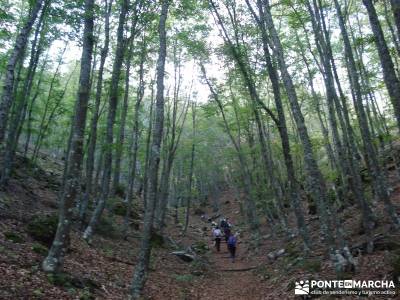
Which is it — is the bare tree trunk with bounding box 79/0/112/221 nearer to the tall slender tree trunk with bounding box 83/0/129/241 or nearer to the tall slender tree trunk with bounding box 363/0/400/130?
the tall slender tree trunk with bounding box 83/0/129/241

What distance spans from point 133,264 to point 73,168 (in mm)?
5867

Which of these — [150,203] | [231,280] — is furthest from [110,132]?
[231,280]

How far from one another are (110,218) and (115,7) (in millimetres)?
12433

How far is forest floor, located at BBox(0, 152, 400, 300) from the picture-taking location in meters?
8.05

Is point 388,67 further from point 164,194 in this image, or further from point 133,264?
point 164,194

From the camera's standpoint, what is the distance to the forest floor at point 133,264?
26.4 feet

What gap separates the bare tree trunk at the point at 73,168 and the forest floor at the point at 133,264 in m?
0.51

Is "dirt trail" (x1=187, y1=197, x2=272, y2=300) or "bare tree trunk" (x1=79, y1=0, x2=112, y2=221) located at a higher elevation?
"bare tree trunk" (x1=79, y1=0, x2=112, y2=221)

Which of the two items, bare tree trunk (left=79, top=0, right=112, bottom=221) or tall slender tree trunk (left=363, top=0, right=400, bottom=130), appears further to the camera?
bare tree trunk (left=79, top=0, right=112, bottom=221)

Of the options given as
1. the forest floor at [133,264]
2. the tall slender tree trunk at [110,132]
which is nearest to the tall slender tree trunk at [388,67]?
the forest floor at [133,264]

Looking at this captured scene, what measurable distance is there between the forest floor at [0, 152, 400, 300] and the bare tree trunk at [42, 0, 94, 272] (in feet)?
1.67

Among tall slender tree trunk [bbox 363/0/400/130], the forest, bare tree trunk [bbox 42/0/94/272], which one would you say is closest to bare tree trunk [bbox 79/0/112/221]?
the forest

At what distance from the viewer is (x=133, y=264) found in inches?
524

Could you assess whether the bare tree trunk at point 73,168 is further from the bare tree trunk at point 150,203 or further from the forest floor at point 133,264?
the bare tree trunk at point 150,203
